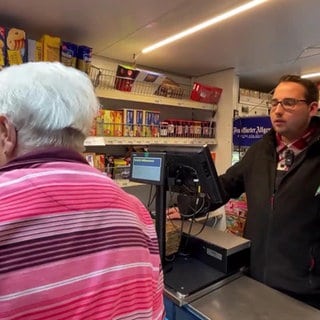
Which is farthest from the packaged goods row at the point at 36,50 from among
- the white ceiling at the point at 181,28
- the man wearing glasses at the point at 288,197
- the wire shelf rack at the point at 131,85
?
the man wearing glasses at the point at 288,197

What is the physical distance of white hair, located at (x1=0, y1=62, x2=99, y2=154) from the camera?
62 cm

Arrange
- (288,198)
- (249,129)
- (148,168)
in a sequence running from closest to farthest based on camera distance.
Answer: (148,168) → (288,198) → (249,129)

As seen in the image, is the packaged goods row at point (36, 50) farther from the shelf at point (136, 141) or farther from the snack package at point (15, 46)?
the shelf at point (136, 141)

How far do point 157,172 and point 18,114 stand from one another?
27.1 inches

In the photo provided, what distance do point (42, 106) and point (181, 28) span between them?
1618 mm

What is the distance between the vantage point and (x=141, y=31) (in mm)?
2045

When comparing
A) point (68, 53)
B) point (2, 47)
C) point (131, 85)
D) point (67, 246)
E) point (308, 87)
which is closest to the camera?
point (67, 246)

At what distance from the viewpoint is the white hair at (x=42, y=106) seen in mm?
617

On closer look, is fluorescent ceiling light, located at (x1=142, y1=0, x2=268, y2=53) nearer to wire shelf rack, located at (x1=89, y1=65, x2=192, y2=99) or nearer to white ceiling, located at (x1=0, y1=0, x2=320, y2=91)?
white ceiling, located at (x1=0, y1=0, x2=320, y2=91)

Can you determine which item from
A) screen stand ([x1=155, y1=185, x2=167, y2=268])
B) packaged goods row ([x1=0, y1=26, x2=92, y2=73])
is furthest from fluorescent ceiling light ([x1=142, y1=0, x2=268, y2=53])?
screen stand ([x1=155, y1=185, x2=167, y2=268])

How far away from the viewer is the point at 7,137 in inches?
25.0

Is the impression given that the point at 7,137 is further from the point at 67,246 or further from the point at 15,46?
the point at 15,46

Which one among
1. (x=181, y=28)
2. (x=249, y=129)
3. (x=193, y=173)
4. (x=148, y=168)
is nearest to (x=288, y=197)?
(x=193, y=173)

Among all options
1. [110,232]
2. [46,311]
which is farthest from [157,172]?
[46,311]
